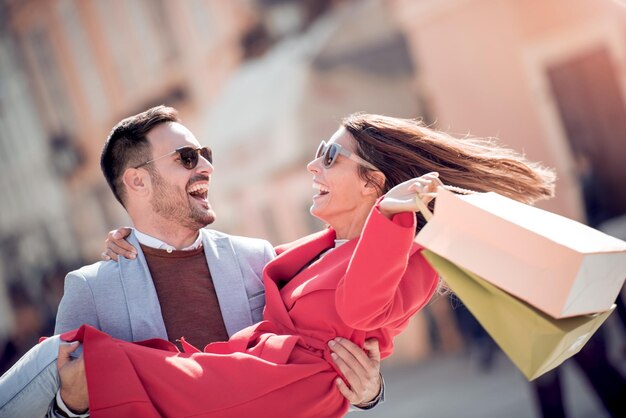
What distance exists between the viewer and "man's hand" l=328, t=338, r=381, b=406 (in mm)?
3445

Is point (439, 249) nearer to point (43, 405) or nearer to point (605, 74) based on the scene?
point (43, 405)

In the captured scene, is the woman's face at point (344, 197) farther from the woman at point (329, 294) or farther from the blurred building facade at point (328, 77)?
the blurred building facade at point (328, 77)

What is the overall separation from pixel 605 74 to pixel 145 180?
8898 millimetres

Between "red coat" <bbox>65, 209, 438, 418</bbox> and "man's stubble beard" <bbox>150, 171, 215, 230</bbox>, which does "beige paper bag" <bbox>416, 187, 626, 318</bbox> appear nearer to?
"red coat" <bbox>65, 209, 438, 418</bbox>

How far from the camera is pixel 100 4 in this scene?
18312 mm

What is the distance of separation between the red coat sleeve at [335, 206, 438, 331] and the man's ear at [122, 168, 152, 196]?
1098 mm

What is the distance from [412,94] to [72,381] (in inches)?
418

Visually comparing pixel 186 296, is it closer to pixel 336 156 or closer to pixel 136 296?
pixel 136 296

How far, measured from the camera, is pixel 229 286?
3.86 meters

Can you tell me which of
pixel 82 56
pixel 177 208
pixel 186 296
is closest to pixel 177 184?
pixel 177 208

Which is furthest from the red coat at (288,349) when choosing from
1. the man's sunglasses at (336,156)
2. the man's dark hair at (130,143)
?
the man's dark hair at (130,143)

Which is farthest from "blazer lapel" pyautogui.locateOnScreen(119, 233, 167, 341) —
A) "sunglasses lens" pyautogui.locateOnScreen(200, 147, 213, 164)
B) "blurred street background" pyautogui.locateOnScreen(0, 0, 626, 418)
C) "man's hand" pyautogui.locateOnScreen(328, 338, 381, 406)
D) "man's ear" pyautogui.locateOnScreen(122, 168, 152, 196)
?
"blurred street background" pyautogui.locateOnScreen(0, 0, 626, 418)

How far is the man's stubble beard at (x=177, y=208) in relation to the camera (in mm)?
3920

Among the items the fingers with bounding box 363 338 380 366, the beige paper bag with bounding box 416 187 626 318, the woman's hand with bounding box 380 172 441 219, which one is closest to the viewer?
the beige paper bag with bounding box 416 187 626 318
